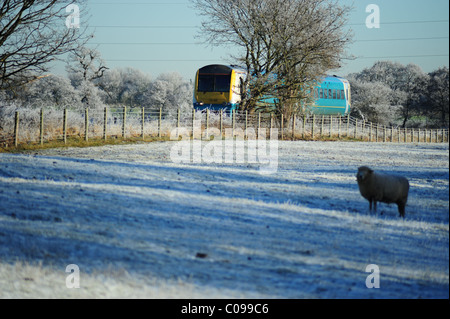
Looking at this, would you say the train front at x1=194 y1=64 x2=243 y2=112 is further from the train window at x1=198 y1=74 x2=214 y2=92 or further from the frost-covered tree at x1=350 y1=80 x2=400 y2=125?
the frost-covered tree at x1=350 y1=80 x2=400 y2=125

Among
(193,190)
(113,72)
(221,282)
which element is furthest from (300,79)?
(113,72)

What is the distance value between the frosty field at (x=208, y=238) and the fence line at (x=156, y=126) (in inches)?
437

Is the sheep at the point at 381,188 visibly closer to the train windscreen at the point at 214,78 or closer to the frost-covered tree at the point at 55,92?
the train windscreen at the point at 214,78

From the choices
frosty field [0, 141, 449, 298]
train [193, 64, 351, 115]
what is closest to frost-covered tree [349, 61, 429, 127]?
train [193, 64, 351, 115]

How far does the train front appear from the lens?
99.8 feet

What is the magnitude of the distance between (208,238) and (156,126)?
21467 mm

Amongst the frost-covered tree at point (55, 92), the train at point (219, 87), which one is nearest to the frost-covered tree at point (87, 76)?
the frost-covered tree at point (55, 92)

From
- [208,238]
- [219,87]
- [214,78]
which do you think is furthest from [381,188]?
[214,78]

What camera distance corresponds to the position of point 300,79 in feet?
101

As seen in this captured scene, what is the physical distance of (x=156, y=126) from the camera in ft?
89.0

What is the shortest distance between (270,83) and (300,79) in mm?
2005

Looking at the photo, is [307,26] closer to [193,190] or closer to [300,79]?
[300,79]

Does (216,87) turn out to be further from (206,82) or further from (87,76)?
(87,76)

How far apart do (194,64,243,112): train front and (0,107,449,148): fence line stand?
0.95m
